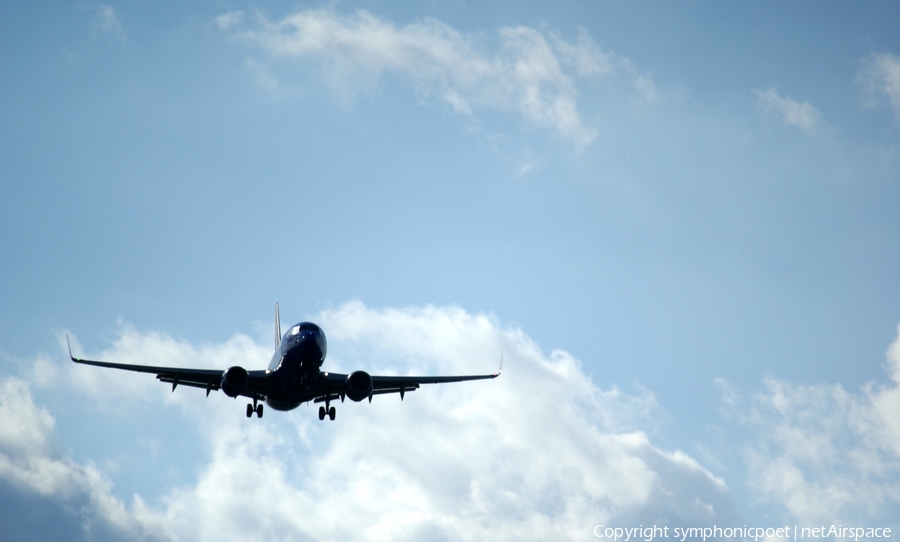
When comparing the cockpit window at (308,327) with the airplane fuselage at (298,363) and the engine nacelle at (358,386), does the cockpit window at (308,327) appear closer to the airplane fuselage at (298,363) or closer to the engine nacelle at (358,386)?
the airplane fuselage at (298,363)

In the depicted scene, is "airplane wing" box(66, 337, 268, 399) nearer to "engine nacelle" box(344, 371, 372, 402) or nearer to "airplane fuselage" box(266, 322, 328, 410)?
"airplane fuselage" box(266, 322, 328, 410)

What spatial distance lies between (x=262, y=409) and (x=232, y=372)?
22.5ft

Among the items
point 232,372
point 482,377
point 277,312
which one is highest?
point 277,312

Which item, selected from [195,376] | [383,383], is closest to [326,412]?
[383,383]

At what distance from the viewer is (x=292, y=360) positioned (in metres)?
46.0

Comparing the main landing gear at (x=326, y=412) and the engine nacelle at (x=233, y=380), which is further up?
the main landing gear at (x=326, y=412)

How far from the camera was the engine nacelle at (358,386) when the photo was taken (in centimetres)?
4878

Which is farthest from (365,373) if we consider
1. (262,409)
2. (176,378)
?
(176,378)

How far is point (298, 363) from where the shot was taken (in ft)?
151

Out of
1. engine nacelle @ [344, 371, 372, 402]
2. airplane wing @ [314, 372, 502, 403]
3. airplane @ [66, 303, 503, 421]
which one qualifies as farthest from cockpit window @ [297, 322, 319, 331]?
airplane wing @ [314, 372, 502, 403]

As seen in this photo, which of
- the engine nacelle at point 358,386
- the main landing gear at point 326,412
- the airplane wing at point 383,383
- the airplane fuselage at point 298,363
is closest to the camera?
the airplane fuselage at point 298,363

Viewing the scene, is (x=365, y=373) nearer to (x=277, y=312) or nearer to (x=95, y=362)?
(x=95, y=362)

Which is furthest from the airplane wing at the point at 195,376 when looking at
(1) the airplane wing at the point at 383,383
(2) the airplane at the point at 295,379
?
(1) the airplane wing at the point at 383,383

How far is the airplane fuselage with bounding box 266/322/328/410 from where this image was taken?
45.7 meters
